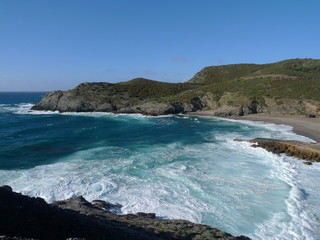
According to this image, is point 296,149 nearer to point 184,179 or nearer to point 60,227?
point 184,179

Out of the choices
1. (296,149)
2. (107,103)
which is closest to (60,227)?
(296,149)

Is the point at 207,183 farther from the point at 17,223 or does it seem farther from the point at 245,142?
the point at 245,142

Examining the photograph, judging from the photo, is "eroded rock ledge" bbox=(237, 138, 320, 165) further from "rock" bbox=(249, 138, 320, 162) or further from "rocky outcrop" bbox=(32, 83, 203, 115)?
"rocky outcrop" bbox=(32, 83, 203, 115)

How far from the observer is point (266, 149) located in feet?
92.5

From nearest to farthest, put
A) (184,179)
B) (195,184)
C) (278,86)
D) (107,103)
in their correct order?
(195,184) → (184,179) → (278,86) → (107,103)

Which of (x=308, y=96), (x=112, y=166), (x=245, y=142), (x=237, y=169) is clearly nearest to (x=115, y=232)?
(x=112, y=166)

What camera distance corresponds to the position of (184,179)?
19.0 meters

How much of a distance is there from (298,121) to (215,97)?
90.9ft

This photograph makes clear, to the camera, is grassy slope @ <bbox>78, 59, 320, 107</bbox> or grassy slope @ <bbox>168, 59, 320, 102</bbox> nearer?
grassy slope @ <bbox>168, 59, 320, 102</bbox>

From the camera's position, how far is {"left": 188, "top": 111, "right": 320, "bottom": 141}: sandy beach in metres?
37.2

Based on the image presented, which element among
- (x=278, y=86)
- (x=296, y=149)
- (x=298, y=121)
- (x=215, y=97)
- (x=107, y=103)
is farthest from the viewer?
(x=107, y=103)

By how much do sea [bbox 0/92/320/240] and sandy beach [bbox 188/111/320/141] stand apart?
4.82 m

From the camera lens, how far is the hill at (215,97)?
2324 inches

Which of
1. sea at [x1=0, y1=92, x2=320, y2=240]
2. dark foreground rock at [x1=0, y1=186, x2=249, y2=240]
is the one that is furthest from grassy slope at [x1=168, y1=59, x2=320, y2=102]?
dark foreground rock at [x1=0, y1=186, x2=249, y2=240]
